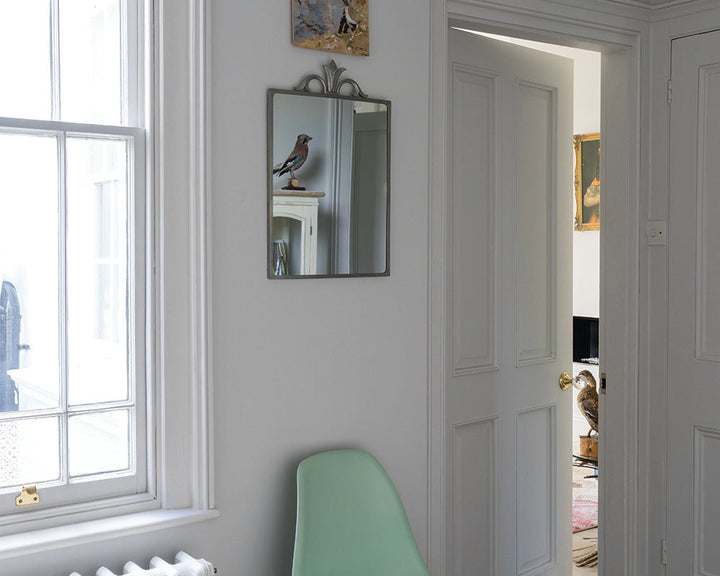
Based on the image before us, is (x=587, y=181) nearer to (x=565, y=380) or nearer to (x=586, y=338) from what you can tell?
(x=586, y=338)

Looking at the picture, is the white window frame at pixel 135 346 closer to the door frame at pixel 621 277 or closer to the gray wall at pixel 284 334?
the gray wall at pixel 284 334

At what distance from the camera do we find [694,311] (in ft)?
9.20

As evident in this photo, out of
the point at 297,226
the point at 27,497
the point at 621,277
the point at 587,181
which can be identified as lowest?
the point at 27,497

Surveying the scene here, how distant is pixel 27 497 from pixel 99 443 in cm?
20

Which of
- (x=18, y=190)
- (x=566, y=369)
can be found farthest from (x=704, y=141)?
(x=18, y=190)

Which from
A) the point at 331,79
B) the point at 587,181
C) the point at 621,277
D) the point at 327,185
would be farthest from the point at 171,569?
the point at 587,181

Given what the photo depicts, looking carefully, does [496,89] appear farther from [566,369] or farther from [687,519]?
[687,519]

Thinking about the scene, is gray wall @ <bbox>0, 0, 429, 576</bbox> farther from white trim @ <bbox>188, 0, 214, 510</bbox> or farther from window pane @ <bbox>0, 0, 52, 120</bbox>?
window pane @ <bbox>0, 0, 52, 120</bbox>

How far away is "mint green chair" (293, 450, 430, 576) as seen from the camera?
199 centimetres

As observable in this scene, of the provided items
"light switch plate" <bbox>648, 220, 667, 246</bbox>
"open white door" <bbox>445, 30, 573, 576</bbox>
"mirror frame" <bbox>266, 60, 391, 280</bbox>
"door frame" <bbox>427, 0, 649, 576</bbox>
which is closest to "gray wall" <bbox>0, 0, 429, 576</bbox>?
"mirror frame" <bbox>266, 60, 391, 280</bbox>

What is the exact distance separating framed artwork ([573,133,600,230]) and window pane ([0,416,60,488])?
4204 millimetres

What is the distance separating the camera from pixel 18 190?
1809mm

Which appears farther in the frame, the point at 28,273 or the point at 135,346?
the point at 135,346

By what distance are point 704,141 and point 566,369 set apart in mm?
973
